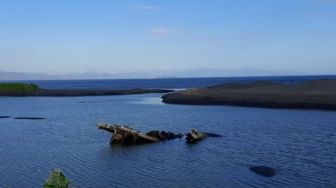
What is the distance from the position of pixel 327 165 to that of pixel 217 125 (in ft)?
70.9

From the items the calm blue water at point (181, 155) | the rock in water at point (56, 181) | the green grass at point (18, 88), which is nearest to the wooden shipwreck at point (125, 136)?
the calm blue water at point (181, 155)

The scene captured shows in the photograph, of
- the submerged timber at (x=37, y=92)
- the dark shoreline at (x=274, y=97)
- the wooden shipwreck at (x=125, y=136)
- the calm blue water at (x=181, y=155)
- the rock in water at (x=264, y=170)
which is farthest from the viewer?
the submerged timber at (x=37, y=92)

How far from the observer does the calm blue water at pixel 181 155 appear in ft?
80.0

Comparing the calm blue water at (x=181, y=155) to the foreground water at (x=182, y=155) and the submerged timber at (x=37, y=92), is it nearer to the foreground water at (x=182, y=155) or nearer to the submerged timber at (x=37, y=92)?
the foreground water at (x=182, y=155)

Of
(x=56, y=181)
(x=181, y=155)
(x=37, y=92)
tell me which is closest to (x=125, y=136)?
(x=181, y=155)

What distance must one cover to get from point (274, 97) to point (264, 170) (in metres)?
49.9

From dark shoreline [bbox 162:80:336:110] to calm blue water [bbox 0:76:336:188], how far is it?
15.1 meters

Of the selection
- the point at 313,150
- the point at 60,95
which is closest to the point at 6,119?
the point at 313,150

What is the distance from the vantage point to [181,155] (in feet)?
103

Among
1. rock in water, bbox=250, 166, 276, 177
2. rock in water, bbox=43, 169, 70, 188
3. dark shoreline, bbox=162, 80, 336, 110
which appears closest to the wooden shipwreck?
rock in water, bbox=250, 166, 276, 177

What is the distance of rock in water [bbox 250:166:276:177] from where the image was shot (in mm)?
25016

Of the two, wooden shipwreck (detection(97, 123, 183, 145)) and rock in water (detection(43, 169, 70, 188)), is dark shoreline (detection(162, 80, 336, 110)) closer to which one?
wooden shipwreck (detection(97, 123, 183, 145))

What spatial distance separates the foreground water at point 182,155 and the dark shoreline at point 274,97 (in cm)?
1517

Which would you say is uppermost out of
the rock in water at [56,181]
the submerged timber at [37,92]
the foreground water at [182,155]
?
the rock in water at [56,181]
